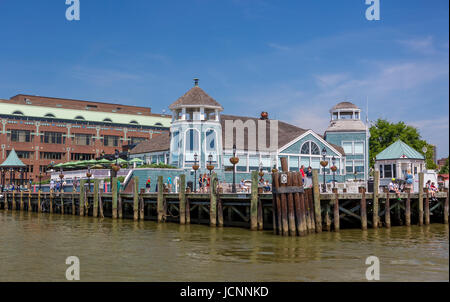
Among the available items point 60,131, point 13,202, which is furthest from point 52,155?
point 13,202

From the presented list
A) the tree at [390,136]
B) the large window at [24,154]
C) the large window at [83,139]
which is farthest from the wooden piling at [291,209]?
the large window at [83,139]

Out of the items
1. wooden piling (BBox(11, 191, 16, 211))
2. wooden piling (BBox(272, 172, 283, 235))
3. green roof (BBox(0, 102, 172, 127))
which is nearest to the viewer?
wooden piling (BBox(272, 172, 283, 235))

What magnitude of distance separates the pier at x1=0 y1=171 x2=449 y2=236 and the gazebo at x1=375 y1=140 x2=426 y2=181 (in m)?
9.96

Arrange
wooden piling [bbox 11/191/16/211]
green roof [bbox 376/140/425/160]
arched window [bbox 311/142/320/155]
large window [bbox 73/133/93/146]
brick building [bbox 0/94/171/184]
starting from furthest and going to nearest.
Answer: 1. large window [bbox 73/133/93/146]
2. brick building [bbox 0/94/171/184]
3. wooden piling [bbox 11/191/16/211]
4. arched window [bbox 311/142/320/155]
5. green roof [bbox 376/140/425/160]

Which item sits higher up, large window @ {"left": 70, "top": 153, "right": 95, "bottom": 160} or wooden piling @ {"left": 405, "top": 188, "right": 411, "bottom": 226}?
large window @ {"left": 70, "top": 153, "right": 95, "bottom": 160}

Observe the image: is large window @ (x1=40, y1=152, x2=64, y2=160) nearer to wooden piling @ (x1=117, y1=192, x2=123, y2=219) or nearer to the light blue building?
the light blue building

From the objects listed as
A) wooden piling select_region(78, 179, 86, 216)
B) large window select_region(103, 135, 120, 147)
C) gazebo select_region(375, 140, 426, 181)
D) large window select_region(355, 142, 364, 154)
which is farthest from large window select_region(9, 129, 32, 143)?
gazebo select_region(375, 140, 426, 181)

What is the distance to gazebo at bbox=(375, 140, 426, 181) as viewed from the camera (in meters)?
43.4

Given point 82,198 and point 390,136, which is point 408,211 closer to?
point 82,198

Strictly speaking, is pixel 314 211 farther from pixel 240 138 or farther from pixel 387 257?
pixel 240 138

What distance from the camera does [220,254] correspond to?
62.3 ft

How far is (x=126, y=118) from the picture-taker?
9256cm

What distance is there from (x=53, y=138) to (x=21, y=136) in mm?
4875
